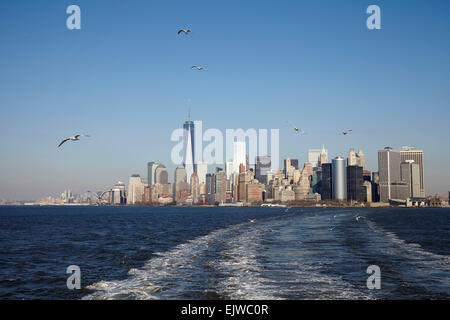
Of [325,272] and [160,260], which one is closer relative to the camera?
[325,272]

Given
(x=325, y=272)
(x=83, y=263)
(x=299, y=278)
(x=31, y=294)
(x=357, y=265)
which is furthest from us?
(x=83, y=263)

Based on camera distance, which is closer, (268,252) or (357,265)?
(357,265)
